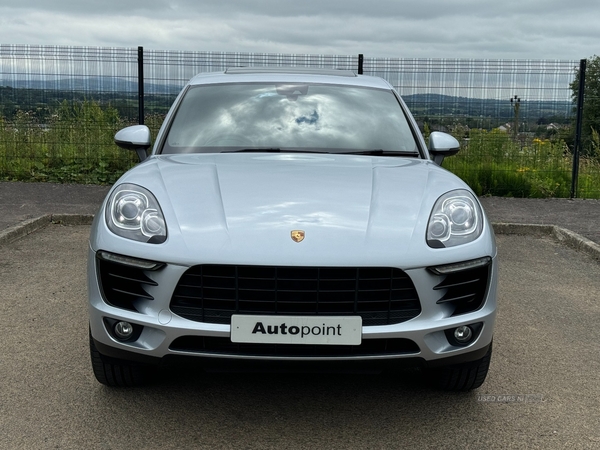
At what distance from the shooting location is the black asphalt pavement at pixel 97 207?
845 centimetres

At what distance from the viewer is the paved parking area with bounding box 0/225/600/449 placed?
3025 millimetres

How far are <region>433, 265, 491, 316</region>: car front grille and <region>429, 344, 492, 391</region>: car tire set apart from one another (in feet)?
1.36

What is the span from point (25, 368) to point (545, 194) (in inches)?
346

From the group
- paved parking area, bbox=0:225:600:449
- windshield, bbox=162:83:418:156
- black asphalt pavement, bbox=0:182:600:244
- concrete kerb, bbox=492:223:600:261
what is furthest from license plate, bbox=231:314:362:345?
black asphalt pavement, bbox=0:182:600:244

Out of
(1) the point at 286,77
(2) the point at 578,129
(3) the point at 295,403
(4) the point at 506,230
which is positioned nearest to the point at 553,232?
(4) the point at 506,230

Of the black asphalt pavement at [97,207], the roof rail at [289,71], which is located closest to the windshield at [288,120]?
the roof rail at [289,71]

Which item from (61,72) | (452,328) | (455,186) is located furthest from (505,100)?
(452,328)

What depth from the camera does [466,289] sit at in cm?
303

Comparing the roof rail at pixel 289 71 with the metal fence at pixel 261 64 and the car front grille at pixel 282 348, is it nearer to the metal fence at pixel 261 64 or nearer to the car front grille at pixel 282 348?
the car front grille at pixel 282 348

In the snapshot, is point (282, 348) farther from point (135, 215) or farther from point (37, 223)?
point (37, 223)

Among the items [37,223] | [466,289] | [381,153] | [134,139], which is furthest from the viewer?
[37,223]

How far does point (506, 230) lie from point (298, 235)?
6.06 meters

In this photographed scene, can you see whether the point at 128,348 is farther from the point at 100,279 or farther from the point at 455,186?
the point at 455,186

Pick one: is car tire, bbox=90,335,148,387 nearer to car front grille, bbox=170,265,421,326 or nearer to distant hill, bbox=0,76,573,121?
car front grille, bbox=170,265,421,326
